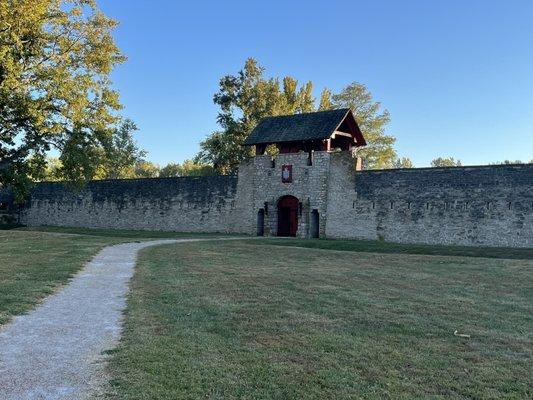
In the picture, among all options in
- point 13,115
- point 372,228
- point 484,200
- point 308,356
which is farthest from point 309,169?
point 308,356

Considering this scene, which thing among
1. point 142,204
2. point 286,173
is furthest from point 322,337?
point 142,204

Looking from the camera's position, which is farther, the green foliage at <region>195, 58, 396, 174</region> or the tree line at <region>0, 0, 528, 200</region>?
the green foliage at <region>195, 58, 396, 174</region>

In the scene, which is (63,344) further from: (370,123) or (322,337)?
(370,123)

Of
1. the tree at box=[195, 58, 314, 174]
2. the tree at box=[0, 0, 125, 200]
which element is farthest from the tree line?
the tree at box=[195, 58, 314, 174]

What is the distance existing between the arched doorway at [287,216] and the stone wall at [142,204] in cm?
361

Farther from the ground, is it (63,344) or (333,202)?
(333,202)

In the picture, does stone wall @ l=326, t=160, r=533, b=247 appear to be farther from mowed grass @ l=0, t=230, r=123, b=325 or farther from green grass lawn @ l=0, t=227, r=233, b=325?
mowed grass @ l=0, t=230, r=123, b=325

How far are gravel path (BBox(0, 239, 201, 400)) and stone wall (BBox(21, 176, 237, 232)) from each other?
23484 millimetres

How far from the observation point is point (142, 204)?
3666 cm

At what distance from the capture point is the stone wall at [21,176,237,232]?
33.8 meters

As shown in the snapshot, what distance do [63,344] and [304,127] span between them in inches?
1056

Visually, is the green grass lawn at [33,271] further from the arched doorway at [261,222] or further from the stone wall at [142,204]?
the stone wall at [142,204]

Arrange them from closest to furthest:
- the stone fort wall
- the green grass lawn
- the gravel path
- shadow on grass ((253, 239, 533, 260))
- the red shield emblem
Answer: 1. the gravel path
2. the green grass lawn
3. shadow on grass ((253, 239, 533, 260))
4. the stone fort wall
5. the red shield emblem

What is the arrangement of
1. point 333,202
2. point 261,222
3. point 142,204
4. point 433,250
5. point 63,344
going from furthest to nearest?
1. point 142,204
2. point 261,222
3. point 333,202
4. point 433,250
5. point 63,344
